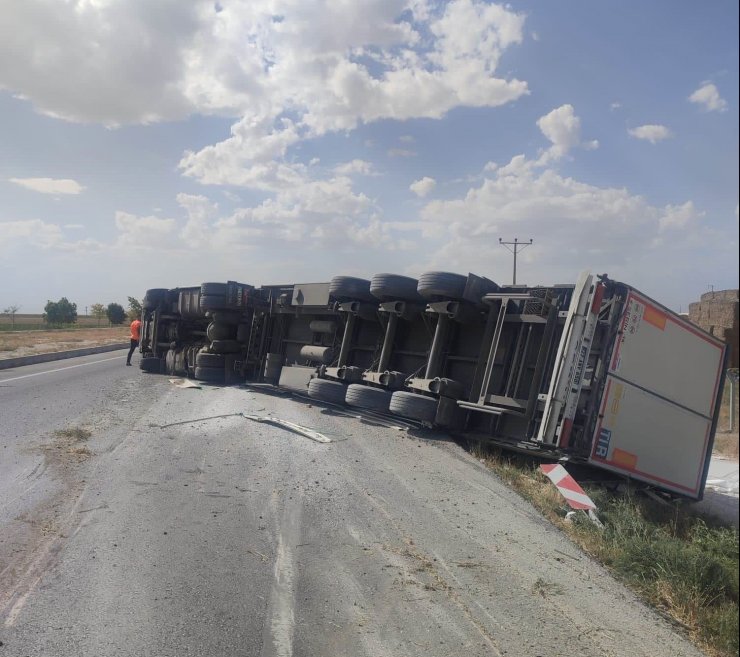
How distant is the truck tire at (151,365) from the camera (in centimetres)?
1580

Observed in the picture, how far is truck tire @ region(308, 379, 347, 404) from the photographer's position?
1012 cm

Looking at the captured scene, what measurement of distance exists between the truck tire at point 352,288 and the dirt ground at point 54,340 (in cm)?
1306

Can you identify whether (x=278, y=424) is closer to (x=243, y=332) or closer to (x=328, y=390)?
(x=328, y=390)

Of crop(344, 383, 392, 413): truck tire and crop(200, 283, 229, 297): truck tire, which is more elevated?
crop(200, 283, 229, 297): truck tire

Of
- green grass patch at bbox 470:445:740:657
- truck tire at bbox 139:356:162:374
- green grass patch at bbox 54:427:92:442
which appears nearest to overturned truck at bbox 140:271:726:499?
green grass patch at bbox 470:445:740:657

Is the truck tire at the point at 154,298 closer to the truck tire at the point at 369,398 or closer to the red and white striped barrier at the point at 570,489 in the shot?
the truck tire at the point at 369,398

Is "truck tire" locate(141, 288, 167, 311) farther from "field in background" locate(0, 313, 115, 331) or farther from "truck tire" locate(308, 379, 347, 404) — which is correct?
"truck tire" locate(308, 379, 347, 404)

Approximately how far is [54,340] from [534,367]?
25.9 metres

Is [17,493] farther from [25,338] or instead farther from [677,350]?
[25,338]

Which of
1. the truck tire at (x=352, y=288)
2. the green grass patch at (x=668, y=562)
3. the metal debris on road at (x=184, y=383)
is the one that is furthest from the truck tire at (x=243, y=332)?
the green grass patch at (x=668, y=562)

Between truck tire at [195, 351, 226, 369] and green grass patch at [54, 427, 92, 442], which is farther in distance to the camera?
truck tire at [195, 351, 226, 369]

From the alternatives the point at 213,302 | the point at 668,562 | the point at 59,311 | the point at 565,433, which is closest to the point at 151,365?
the point at 213,302

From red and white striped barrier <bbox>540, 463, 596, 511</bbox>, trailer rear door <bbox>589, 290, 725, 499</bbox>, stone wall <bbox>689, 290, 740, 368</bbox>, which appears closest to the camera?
stone wall <bbox>689, 290, 740, 368</bbox>

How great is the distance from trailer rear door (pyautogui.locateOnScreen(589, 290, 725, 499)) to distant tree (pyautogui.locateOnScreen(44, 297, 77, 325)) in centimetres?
1752
